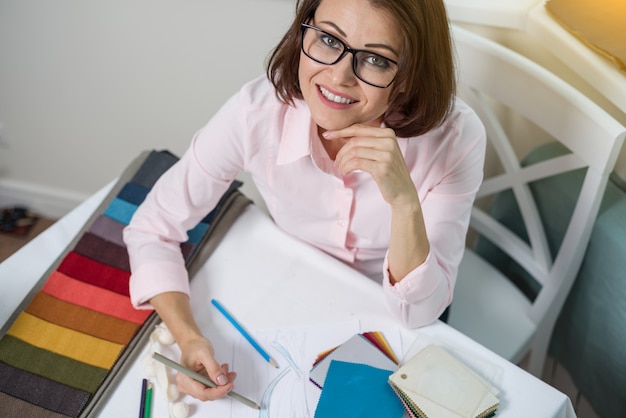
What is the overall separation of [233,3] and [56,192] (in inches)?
42.9

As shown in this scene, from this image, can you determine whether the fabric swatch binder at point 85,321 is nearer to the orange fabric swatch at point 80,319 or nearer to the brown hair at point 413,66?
the orange fabric swatch at point 80,319

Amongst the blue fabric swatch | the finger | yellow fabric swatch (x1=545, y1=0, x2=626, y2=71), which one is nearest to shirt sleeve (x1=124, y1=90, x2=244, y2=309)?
the finger

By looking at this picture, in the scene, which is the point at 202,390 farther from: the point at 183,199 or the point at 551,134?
the point at 551,134

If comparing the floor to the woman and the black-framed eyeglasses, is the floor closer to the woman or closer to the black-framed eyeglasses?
the woman

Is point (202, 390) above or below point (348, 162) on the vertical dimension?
below

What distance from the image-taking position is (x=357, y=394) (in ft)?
3.27

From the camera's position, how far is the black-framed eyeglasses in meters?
1.02

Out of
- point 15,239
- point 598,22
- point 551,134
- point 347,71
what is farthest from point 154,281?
point 15,239

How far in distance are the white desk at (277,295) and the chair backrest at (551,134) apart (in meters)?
0.47

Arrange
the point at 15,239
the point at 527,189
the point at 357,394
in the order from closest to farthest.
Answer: the point at 357,394 < the point at 527,189 < the point at 15,239

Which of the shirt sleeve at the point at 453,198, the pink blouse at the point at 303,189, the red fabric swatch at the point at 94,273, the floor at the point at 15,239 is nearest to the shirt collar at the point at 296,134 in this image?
the pink blouse at the point at 303,189

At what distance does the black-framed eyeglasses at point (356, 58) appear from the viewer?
1021 mm

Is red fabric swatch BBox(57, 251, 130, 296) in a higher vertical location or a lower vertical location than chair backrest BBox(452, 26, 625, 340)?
lower

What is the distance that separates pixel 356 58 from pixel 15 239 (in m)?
1.80
